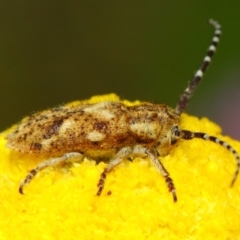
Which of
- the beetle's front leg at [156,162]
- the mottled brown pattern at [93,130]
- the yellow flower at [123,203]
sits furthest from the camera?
the mottled brown pattern at [93,130]

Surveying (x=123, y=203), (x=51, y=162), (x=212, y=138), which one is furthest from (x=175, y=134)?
(x=51, y=162)

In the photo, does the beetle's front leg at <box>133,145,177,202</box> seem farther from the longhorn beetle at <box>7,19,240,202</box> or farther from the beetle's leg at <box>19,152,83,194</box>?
the beetle's leg at <box>19,152,83,194</box>

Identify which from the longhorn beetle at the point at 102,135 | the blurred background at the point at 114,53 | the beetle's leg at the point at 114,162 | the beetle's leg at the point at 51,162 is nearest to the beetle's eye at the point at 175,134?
the longhorn beetle at the point at 102,135

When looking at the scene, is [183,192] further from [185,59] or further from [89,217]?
[185,59]

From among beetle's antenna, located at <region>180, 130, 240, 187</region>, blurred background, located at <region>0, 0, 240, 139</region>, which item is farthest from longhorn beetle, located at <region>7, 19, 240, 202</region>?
blurred background, located at <region>0, 0, 240, 139</region>

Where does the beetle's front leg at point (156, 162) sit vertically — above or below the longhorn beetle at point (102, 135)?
below

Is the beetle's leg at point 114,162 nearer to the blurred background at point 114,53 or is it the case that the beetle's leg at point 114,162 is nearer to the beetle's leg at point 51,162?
the beetle's leg at point 51,162

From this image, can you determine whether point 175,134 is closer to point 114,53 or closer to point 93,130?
point 93,130
